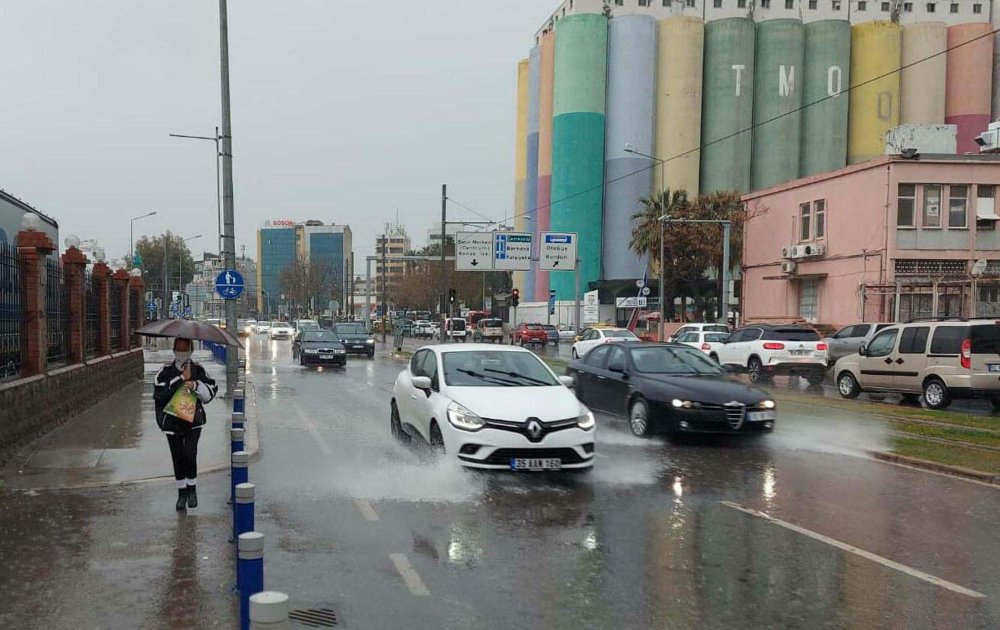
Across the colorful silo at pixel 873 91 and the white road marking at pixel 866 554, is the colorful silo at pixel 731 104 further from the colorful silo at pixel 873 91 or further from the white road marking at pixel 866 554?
the white road marking at pixel 866 554

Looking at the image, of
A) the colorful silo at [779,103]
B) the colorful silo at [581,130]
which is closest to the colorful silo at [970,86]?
the colorful silo at [779,103]

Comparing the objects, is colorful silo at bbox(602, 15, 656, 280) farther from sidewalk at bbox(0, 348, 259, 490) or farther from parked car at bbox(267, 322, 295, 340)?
sidewalk at bbox(0, 348, 259, 490)

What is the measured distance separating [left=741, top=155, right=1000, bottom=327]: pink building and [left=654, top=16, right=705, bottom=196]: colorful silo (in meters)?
28.2

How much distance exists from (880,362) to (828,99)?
5075cm

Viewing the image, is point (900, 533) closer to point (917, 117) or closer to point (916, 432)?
point (916, 432)

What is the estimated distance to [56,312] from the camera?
13.7 meters

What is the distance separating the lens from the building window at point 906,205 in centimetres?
3222

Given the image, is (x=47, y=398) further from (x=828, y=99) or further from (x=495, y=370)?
(x=828, y=99)

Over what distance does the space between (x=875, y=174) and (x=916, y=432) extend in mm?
22161

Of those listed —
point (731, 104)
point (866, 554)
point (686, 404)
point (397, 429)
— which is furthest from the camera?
point (731, 104)

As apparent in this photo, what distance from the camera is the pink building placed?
31.3 meters

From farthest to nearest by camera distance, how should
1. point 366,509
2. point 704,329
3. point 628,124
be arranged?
point 628,124 → point 704,329 → point 366,509

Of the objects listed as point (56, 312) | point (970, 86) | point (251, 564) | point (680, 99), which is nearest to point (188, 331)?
point (251, 564)

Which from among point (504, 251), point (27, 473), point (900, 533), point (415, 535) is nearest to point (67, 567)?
point (415, 535)
